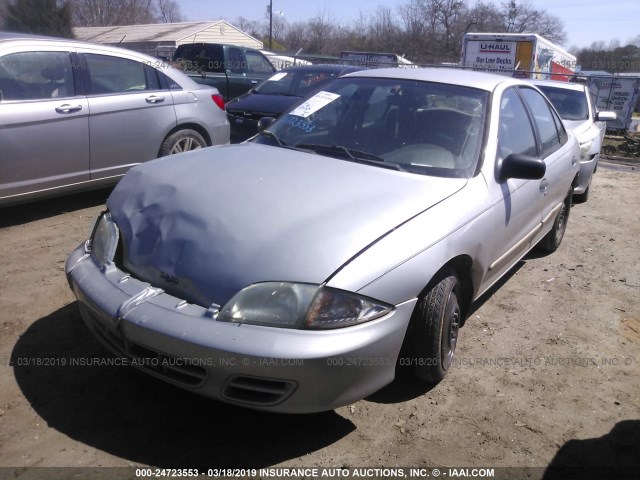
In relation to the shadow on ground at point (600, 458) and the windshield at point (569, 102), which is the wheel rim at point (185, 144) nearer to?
the shadow on ground at point (600, 458)

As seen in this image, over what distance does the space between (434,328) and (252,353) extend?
101 cm

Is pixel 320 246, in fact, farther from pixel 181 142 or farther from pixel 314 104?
pixel 181 142

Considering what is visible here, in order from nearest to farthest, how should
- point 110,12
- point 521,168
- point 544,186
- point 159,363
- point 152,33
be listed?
point 159,363 → point 521,168 → point 544,186 → point 152,33 → point 110,12

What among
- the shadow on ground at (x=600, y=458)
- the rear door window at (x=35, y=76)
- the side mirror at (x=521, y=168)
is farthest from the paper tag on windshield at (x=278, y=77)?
the shadow on ground at (x=600, y=458)

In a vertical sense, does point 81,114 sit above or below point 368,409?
above

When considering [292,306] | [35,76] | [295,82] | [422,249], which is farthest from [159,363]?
[295,82]

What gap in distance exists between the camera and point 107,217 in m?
3.03

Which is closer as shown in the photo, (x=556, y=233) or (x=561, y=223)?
(x=556, y=233)

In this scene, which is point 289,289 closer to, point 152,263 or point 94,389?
point 152,263

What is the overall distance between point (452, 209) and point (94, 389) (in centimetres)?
204

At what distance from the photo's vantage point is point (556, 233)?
5.38 meters

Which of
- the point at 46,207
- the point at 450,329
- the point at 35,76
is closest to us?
the point at 450,329

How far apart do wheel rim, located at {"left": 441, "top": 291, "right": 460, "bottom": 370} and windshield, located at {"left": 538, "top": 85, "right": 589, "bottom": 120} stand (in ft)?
20.5

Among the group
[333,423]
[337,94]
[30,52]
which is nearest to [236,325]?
[333,423]
